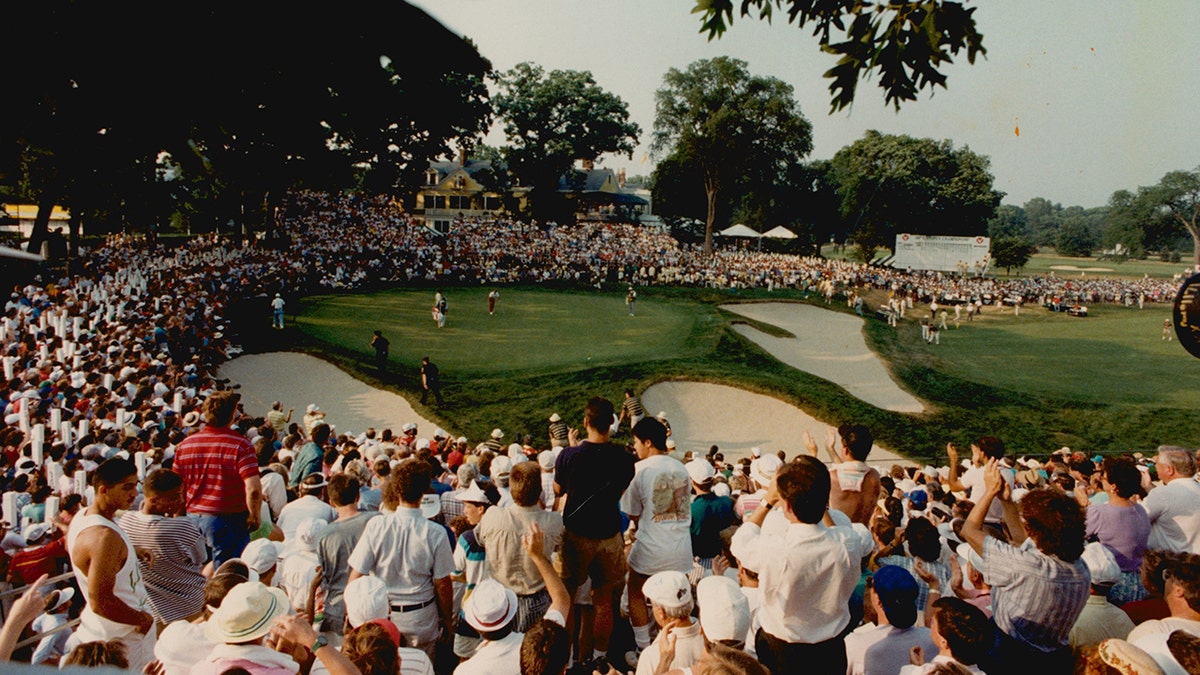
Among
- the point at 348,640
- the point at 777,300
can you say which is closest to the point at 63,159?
the point at 348,640

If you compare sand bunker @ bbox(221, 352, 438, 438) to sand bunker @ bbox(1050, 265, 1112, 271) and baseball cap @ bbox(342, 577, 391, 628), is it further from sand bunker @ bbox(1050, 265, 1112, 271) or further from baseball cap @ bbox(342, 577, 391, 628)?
sand bunker @ bbox(1050, 265, 1112, 271)

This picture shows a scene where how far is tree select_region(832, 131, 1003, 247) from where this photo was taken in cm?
5956

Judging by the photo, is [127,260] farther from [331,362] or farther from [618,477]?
[618,477]

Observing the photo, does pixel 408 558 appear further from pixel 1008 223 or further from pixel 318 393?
pixel 1008 223

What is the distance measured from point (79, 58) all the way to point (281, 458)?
7857 mm

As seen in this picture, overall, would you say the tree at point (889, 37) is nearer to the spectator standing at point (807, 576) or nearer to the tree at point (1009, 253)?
the spectator standing at point (807, 576)

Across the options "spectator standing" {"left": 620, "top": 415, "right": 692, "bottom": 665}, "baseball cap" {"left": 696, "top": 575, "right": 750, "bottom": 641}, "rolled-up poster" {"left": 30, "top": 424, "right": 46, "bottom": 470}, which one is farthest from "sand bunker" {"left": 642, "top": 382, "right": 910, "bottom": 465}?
"baseball cap" {"left": 696, "top": 575, "right": 750, "bottom": 641}

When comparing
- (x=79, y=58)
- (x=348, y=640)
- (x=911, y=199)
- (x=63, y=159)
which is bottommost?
(x=348, y=640)

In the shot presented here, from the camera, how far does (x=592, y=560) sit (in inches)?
180

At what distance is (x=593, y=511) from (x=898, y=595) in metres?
1.87

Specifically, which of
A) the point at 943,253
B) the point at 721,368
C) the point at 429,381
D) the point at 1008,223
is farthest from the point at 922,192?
the point at 1008,223

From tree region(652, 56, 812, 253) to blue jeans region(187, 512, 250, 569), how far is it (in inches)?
1963

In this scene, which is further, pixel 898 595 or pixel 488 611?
pixel 898 595

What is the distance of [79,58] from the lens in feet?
6.02
